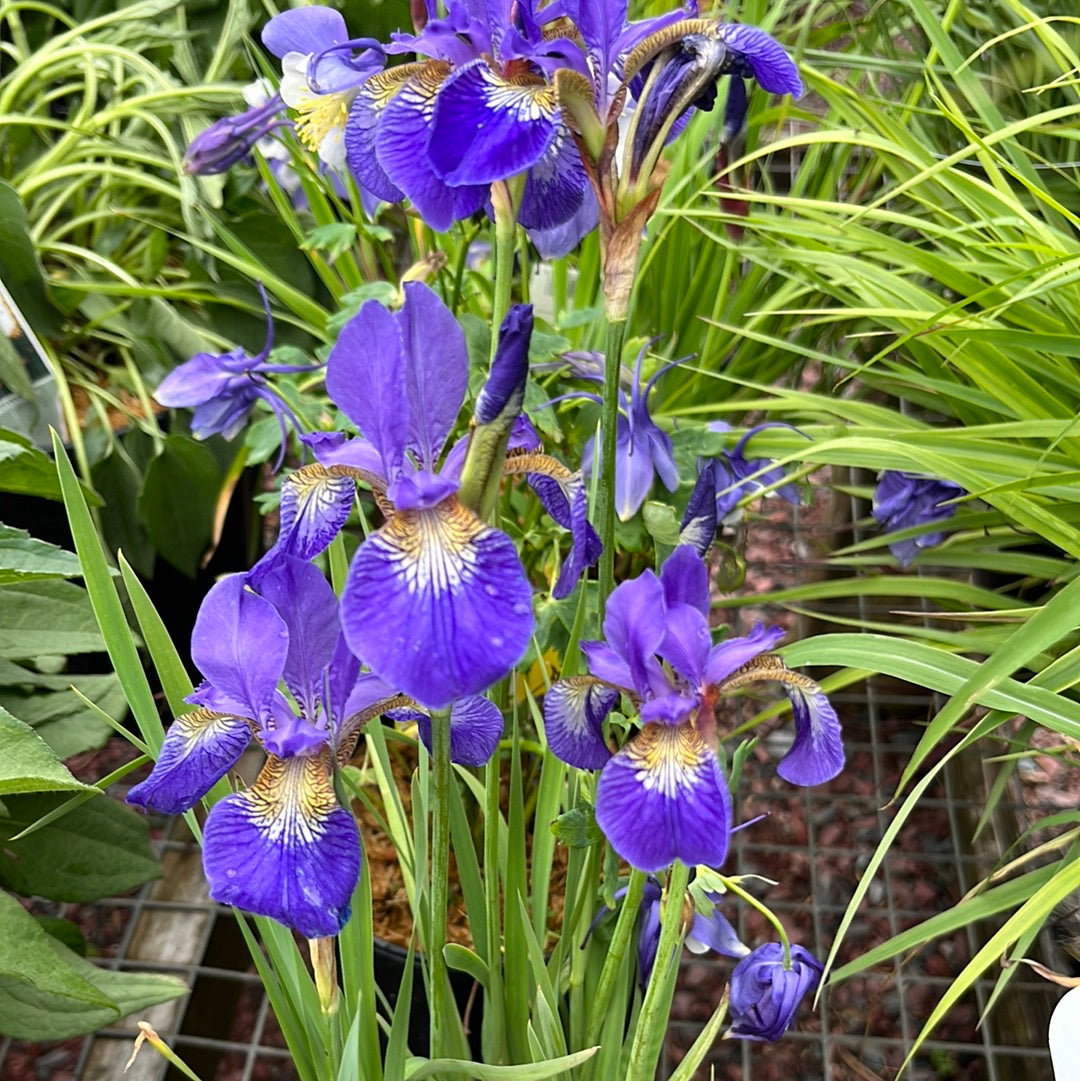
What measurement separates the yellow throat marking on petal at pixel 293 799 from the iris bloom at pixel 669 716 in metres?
0.10

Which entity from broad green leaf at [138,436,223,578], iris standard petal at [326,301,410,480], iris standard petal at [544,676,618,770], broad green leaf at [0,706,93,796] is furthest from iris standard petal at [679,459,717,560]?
broad green leaf at [138,436,223,578]

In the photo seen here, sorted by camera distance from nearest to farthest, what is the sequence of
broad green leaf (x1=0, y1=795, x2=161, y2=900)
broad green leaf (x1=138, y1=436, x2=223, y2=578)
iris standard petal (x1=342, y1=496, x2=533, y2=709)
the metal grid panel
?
iris standard petal (x1=342, y1=496, x2=533, y2=709), broad green leaf (x1=0, y1=795, x2=161, y2=900), the metal grid panel, broad green leaf (x1=138, y1=436, x2=223, y2=578)

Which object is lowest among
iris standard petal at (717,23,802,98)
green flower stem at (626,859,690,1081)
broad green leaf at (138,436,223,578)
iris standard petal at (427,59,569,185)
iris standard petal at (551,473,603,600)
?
broad green leaf at (138,436,223,578)

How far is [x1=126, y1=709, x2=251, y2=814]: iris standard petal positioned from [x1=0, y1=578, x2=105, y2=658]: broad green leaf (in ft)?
1.29

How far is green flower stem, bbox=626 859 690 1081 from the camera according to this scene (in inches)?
17.9

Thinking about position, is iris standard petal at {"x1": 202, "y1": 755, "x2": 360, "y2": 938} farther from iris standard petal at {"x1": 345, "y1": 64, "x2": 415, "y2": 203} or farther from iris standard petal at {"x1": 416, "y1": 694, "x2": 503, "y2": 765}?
iris standard petal at {"x1": 345, "y1": 64, "x2": 415, "y2": 203}

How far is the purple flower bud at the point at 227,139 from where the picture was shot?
861 millimetres

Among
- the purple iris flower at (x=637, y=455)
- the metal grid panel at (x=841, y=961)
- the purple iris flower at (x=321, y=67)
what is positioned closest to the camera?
the purple iris flower at (x=321, y=67)

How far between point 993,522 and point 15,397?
2.78 ft

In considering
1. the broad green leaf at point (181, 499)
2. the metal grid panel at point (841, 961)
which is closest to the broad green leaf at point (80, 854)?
the metal grid panel at point (841, 961)

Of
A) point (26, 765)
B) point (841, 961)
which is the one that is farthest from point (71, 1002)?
point (841, 961)

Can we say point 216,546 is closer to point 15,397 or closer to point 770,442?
point 15,397

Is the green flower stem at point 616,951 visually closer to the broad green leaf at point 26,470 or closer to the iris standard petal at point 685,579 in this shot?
the iris standard petal at point 685,579

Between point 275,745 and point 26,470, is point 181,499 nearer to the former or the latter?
point 26,470
